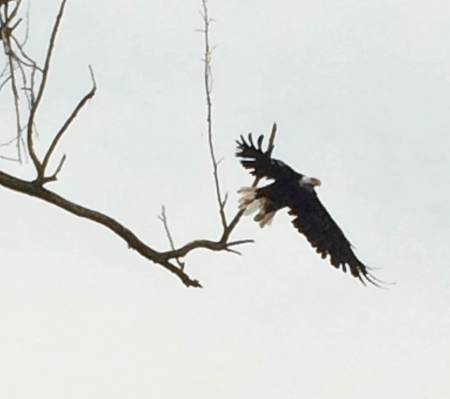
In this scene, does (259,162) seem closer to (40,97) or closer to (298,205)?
(298,205)

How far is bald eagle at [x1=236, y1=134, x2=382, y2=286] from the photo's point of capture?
8078 mm

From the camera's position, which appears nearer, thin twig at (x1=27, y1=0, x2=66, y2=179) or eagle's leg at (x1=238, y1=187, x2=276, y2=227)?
thin twig at (x1=27, y1=0, x2=66, y2=179)

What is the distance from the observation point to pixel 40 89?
13.8ft

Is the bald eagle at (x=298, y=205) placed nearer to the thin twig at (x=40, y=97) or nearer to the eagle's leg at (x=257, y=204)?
the eagle's leg at (x=257, y=204)

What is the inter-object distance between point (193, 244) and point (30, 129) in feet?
3.36

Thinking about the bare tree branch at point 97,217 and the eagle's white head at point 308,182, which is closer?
the bare tree branch at point 97,217

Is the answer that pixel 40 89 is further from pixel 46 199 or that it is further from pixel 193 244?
pixel 193 244

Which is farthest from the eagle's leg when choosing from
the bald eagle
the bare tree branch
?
the bare tree branch

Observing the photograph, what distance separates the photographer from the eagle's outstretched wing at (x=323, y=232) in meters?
8.65

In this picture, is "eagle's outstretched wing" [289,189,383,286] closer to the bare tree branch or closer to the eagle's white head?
the eagle's white head

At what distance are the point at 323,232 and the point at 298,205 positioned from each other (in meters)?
0.31

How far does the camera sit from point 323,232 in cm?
876

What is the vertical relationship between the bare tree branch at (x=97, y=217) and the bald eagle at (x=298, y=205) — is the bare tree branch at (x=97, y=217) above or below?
below

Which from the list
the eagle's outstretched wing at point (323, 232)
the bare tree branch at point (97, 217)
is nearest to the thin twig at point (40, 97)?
the bare tree branch at point (97, 217)
